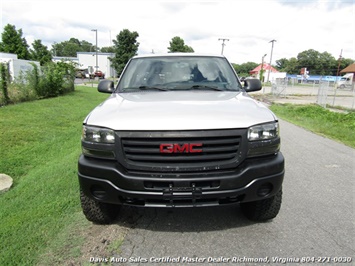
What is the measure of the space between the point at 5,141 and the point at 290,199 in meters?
6.28

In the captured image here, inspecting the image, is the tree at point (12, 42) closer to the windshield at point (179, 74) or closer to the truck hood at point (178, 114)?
the windshield at point (179, 74)

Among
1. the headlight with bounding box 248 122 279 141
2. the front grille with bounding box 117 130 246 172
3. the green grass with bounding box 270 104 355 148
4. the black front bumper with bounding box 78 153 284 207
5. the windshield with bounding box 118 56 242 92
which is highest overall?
the windshield with bounding box 118 56 242 92

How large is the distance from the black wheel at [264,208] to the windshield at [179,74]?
1.50m

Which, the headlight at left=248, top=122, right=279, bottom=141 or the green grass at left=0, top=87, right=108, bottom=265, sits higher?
the headlight at left=248, top=122, right=279, bottom=141

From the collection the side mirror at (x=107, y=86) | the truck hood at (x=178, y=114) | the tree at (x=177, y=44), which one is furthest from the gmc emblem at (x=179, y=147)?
the tree at (x=177, y=44)

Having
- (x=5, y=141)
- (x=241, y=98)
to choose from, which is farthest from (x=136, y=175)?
(x=5, y=141)

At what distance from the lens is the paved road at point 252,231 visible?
2.64 m

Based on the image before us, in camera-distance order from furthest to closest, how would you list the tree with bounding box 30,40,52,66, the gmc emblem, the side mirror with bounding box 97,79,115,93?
the tree with bounding box 30,40,52,66
the side mirror with bounding box 97,79,115,93
the gmc emblem

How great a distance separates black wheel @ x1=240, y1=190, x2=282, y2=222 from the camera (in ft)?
9.88

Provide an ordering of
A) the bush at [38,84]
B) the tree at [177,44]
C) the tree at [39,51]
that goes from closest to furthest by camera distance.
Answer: the bush at [38,84], the tree at [39,51], the tree at [177,44]

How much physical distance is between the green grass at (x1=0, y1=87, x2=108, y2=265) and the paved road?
0.74 metres

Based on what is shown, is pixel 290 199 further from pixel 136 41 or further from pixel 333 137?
pixel 136 41

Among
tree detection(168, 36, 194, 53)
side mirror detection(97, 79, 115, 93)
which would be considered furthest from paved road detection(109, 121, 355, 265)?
tree detection(168, 36, 194, 53)

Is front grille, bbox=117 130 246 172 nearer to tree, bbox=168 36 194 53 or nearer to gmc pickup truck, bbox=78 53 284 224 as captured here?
gmc pickup truck, bbox=78 53 284 224
